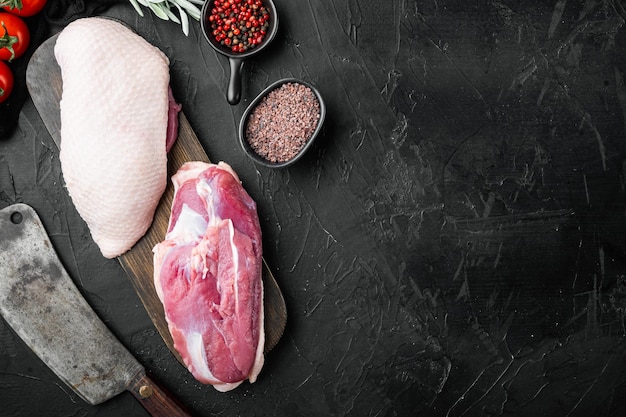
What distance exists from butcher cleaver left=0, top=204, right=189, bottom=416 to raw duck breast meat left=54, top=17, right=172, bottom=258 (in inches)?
8.6

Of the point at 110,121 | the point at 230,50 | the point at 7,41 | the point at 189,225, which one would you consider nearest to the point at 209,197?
the point at 189,225

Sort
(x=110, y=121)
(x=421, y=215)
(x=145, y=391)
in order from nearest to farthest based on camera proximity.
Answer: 1. (x=110, y=121)
2. (x=145, y=391)
3. (x=421, y=215)

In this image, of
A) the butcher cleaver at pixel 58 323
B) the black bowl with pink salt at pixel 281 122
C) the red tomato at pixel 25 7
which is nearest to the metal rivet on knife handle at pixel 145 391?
the butcher cleaver at pixel 58 323

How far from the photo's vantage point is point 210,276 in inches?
70.7

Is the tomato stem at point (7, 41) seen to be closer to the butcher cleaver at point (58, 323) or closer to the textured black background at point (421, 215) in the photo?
the textured black background at point (421, 215)

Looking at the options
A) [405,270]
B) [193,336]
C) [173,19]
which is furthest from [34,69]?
[405,270]

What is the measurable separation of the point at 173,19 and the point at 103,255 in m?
0.77

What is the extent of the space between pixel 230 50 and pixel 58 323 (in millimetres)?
990

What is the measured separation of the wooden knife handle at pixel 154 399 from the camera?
1869 millimetres

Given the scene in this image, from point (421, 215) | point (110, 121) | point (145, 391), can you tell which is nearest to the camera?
point (110, 121)

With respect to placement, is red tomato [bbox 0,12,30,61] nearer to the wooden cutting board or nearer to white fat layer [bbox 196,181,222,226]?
the wooden cutting board

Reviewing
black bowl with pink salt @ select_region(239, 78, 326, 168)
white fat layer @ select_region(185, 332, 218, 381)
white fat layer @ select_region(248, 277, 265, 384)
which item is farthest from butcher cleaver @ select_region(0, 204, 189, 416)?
black bowl with pink salt @ select_region(239, 78, 326, 168)

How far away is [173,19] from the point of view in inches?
73.9

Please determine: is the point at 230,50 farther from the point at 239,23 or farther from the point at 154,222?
the point at 154,222
